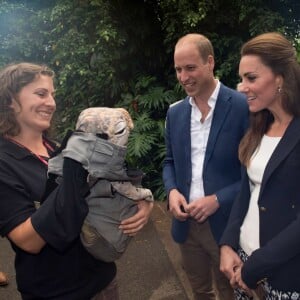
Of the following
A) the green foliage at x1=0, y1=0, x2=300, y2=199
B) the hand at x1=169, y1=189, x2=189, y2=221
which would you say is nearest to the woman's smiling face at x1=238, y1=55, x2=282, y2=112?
the hand at x1=169, y1=189, x2=189, y2=221

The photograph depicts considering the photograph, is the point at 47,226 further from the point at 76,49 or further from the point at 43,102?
the point at 76,49

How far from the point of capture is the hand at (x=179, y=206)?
267 cm

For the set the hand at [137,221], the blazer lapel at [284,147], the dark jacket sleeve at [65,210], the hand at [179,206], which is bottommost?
the hand at [179,206]

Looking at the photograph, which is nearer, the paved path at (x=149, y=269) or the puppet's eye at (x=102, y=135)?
the puppet's eye at (x=102, y=135)

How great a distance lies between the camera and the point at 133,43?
7.09 m

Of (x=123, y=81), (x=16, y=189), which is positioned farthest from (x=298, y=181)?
(x=123, y=81)

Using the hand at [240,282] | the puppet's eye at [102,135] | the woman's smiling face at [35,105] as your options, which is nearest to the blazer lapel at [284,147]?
the hand at [240,282]

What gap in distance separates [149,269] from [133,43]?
14.3 feet

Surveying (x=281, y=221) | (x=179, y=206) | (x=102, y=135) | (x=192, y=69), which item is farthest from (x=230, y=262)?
(x=192, y=69)

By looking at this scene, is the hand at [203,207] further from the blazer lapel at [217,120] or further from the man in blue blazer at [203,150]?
the blazer lapel at [217,120]

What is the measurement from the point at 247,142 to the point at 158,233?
3.34 meters

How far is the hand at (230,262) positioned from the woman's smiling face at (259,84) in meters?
0.80

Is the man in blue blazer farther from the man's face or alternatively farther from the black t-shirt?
the black t-shirt

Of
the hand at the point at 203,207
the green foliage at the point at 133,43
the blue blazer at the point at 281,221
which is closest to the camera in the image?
the blue blazer at the point at 281,221
